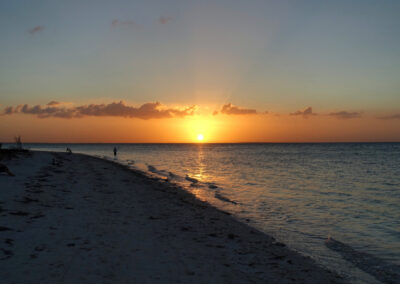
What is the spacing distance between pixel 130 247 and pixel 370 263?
7.81 metres

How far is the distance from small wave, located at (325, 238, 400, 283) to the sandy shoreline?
160cm

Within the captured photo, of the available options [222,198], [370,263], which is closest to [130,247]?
[370,263]

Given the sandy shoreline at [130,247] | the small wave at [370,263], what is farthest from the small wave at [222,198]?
the small wave at [370,263]

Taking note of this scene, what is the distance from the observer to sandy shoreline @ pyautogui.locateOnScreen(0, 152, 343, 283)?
666 centimetres

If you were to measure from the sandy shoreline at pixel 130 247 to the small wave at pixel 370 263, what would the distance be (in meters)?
1.60

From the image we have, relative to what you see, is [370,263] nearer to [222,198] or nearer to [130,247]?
[130,247]

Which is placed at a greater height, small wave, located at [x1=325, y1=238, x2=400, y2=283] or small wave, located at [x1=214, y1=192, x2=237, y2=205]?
small wave, located at [x1=325, y1=238, x2=400, y2=283]

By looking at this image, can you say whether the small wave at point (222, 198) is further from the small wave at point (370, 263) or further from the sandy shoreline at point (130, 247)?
the small wave at point (370, 263)

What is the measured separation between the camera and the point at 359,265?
904cm

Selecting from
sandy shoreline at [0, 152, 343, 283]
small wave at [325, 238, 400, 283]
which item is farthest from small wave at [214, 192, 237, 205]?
small wave at [325, 238, 400, 283]

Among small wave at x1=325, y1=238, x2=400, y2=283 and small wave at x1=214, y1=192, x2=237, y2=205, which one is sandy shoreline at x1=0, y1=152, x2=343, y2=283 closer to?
small wave at x1=325, y1=238, x2=400, y2=283

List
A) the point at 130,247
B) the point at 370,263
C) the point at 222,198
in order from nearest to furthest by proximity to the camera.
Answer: the point at 130,247 < the point at 370,263 < the point at 222,198

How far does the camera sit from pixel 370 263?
9266 millimetres

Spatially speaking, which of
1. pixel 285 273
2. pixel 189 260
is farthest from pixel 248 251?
pixel 189 260
